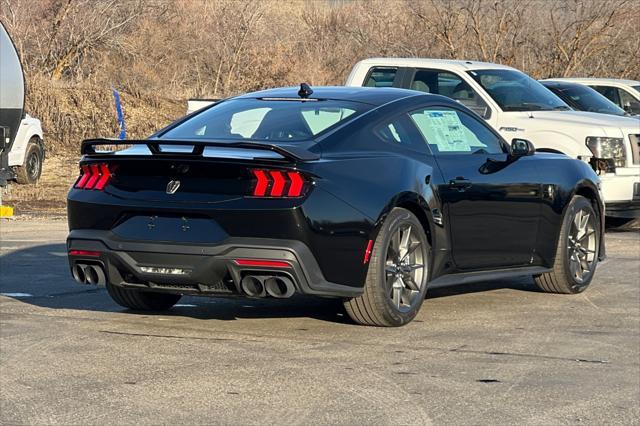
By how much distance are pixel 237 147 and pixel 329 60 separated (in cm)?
3400

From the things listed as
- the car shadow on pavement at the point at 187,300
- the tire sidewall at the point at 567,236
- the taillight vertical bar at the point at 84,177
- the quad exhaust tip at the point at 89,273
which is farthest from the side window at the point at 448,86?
the quad exhaust tip at the point at 89,273

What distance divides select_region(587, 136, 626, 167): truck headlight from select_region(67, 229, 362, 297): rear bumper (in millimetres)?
7352

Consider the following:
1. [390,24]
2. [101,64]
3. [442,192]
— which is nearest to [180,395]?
[442,192]

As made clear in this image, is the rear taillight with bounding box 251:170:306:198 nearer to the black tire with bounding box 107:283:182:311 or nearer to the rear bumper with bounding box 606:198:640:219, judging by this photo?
the black tire with bounding box 107:283:182:311

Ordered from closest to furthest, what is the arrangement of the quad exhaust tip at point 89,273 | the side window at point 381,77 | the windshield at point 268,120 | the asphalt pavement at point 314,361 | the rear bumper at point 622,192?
the asphalt pavement at point 314,361, the quad exhaust tip at point 89,273, the windshield at point 268,120, the rear bumper at point 622,192, the side window at point 381,77

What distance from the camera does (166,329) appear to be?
8.25 m

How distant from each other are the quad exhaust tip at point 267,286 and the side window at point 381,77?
327 inches

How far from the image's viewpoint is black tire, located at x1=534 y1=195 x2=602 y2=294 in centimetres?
997

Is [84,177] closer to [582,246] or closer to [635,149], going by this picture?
[582,246]

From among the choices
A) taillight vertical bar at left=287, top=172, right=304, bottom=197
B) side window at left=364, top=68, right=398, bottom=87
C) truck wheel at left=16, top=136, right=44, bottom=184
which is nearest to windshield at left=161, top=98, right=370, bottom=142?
taillight vertical bar at left=287, top=172, right=304, bottom=197

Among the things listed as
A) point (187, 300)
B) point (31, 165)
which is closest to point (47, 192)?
point (31, 165)

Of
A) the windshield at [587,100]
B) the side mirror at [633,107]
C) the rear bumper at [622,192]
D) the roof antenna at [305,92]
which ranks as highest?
the roof antenna at [305,92]

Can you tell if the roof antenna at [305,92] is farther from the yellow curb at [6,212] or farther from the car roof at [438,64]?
the yellow curb at [6,212]

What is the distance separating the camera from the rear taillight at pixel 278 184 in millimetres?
7617
